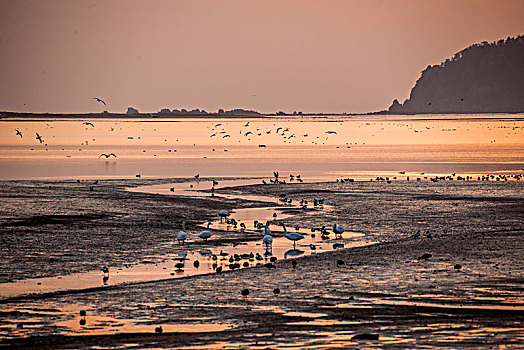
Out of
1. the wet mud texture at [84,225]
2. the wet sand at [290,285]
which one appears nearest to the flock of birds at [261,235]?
the wet sand at [290,285]

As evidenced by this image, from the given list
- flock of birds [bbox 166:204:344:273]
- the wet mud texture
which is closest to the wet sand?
the wet mud texture

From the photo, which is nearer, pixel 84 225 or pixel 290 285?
pixel 290 285

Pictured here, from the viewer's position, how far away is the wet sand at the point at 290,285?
17125 mm

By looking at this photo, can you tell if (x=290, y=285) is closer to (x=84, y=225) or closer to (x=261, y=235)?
(x=261, y=235)

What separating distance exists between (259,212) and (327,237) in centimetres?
865

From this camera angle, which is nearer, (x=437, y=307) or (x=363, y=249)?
→ (x=437, y=307)

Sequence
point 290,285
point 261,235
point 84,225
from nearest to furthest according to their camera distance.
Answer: point 290,285 < point 261,235 < point 84,225

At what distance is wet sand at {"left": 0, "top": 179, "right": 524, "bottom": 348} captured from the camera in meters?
17.1

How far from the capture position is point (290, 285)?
22156 millimetres

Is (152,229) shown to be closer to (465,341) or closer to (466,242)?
(466,242)

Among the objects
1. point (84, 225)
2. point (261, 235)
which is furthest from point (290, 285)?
point (84, 225)

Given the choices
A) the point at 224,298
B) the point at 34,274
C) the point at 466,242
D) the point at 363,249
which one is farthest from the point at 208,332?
the point at 466,242

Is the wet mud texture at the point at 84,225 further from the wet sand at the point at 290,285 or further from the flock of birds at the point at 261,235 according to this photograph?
the flock of birds at the point at 261,235

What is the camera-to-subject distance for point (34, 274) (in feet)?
78.7
